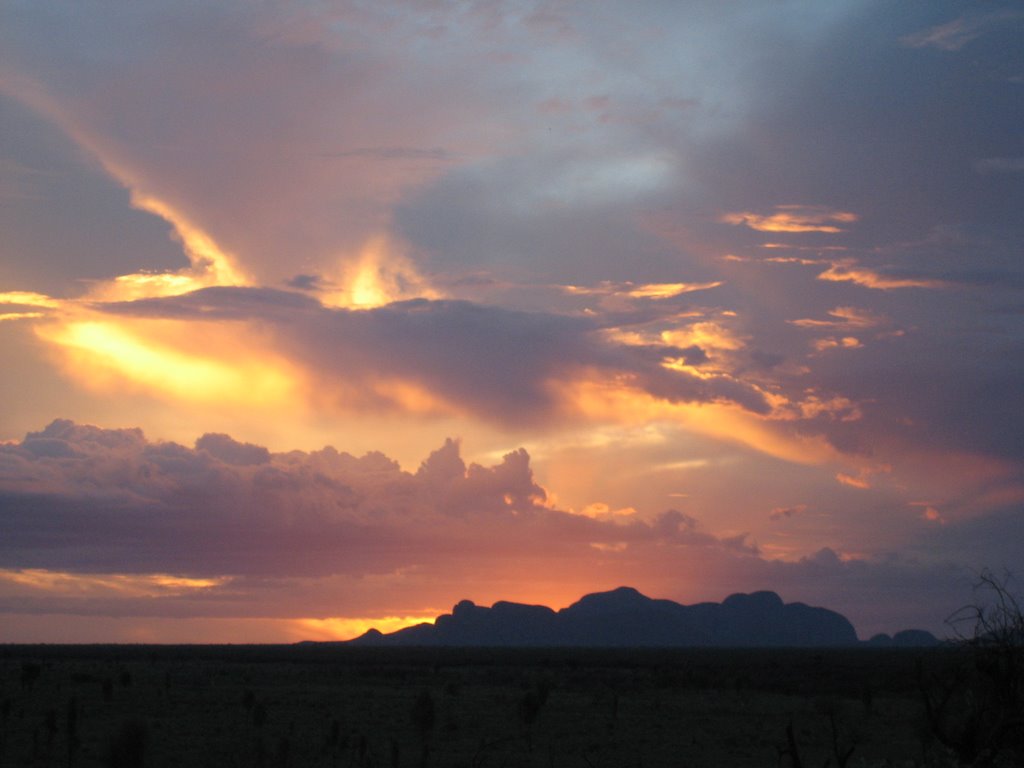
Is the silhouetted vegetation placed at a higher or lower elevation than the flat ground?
higher

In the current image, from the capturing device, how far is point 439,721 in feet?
142

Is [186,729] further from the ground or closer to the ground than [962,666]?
closer to the ground

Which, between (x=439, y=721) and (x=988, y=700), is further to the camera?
(x=439, y=721)

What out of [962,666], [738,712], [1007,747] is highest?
[962,666]

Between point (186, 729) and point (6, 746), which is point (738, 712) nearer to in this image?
point (186, 729)

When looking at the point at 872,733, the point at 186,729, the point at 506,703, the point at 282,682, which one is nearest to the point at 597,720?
the point at 506,703

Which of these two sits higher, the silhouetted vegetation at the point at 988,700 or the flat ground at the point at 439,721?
the silhouetted vegetation at the point at 988,700

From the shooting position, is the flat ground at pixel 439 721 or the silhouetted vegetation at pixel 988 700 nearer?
the silhouetted vegetation at pixel 988 700

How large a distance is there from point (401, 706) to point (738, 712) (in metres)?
16.3

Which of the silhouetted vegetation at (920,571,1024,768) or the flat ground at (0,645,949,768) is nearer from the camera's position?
the silhouetted vegetation at (920,571,1024,768)

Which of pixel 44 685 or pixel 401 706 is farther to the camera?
pixel 44 685

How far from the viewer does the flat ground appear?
108 feet

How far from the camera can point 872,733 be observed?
135ft

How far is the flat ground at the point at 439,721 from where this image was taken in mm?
32781
